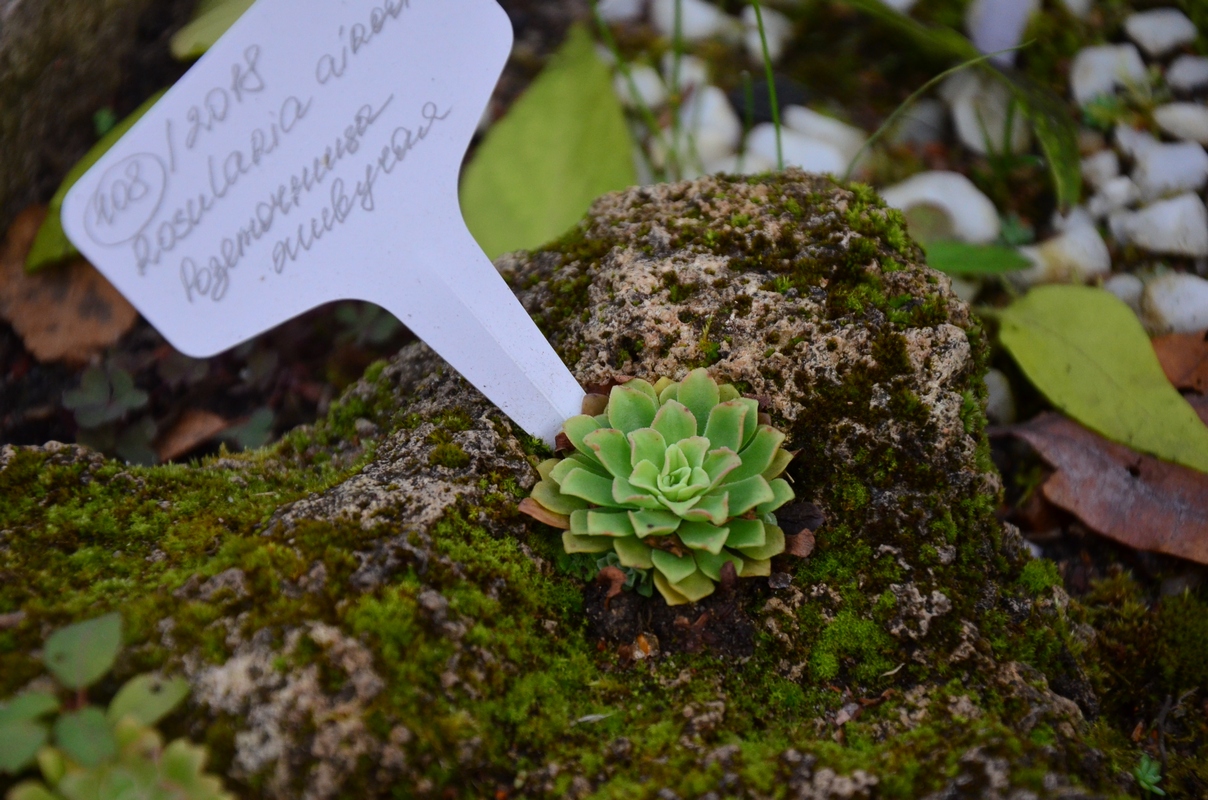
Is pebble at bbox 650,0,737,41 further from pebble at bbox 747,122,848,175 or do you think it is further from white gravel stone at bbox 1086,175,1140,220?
white gravel stone at bbox 1086,175,1140,220

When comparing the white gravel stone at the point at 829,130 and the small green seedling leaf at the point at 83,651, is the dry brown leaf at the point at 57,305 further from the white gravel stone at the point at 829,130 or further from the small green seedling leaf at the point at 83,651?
the white gravel stone at the point at 829,130

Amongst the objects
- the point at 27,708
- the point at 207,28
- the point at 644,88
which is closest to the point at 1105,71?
the point at 644,88

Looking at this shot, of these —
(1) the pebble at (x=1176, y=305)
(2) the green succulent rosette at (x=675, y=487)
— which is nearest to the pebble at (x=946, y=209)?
(1) the pebble at (x=1176, y=305)

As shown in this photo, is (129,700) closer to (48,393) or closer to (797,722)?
(797,722)

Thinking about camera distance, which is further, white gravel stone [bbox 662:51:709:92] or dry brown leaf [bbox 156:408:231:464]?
white gravel stone [bbox 662:51:709:92]

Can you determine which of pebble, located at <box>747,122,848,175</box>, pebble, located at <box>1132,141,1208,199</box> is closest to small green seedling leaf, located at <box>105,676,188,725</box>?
pebble, located at <box>747,122,848,175</box>

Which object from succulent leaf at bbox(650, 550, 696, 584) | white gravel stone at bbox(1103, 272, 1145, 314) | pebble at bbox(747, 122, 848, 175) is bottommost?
white gravel stone at bbox(1103, 272, 1145, 314)
